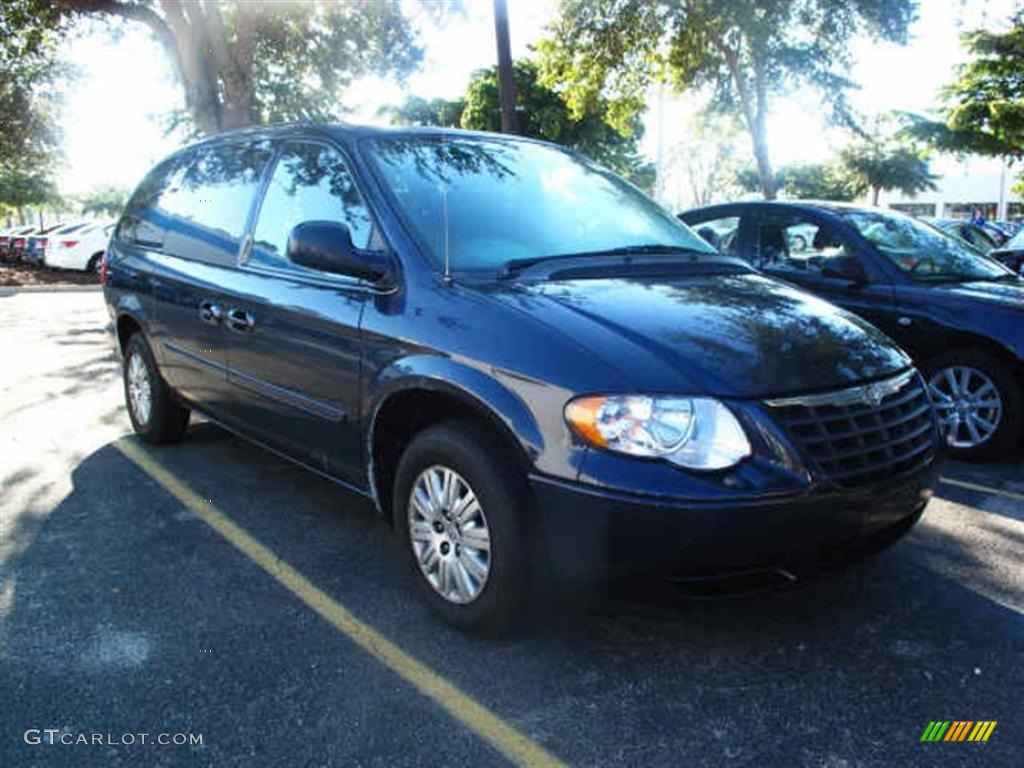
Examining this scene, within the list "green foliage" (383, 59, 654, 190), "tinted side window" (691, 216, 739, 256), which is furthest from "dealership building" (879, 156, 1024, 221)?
"tinted side window" (691, 216, 739, 256)

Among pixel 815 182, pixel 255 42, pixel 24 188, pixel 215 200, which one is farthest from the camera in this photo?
pixel 815 182

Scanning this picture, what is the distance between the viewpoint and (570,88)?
1917cm

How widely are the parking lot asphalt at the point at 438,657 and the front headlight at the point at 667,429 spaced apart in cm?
46

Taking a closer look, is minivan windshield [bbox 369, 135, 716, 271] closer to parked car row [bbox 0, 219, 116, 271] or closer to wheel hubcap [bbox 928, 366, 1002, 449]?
wheel hubcap [bbox 928, 366, 1002, 449]

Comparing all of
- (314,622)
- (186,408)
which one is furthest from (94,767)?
(186,408)

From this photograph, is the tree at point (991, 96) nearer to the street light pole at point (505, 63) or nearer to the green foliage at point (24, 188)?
the street light pole at point (505, 63)

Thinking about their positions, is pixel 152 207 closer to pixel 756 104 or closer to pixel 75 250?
pixel 756 104

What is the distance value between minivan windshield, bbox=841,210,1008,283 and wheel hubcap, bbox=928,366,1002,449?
2.29 feet

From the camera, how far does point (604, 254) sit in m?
3.65

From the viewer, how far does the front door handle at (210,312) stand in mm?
4297

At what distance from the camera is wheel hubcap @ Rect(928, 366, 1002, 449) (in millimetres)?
5242

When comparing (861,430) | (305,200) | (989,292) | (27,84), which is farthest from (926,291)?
(27,84)

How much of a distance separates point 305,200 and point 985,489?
12.8ft

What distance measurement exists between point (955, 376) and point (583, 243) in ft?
9.72
